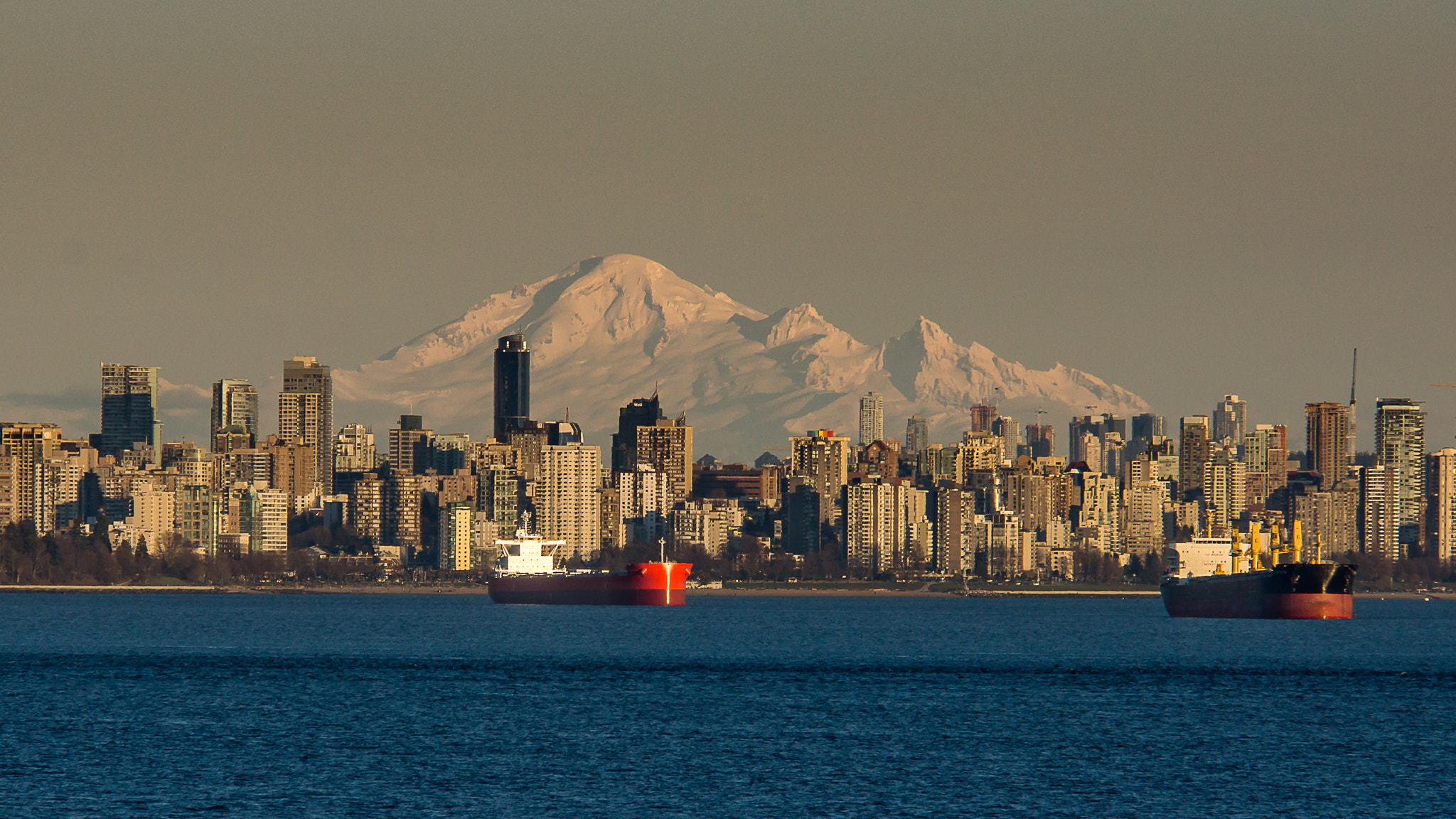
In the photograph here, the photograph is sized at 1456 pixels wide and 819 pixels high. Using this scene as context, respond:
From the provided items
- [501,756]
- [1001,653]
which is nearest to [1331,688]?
[1001,653]

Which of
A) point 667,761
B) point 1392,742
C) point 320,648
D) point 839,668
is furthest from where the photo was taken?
point 320,648

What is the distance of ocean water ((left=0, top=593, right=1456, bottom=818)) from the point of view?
225 feet

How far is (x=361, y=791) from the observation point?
6925 centimetres

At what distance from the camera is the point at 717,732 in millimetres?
87750

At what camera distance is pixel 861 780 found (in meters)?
72.9

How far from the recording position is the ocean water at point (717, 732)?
6856cm

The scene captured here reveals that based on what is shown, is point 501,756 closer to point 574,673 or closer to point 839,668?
point 574,673

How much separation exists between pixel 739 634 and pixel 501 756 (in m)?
102

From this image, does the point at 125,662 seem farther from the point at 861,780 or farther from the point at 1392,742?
the point at 1392,742

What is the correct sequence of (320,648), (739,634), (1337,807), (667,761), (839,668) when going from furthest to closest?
(739,634) < (320,648) < (839,668) < (667,761) < (1337,807)

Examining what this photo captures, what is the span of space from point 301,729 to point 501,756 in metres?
12.5

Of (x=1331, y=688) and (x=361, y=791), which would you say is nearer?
(x=361, y=791)

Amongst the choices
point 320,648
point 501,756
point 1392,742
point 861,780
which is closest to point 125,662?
point 320,648

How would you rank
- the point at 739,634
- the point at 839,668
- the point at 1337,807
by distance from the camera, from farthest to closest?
the point at 739,634, the point at 839,668, the point at 1337,807
